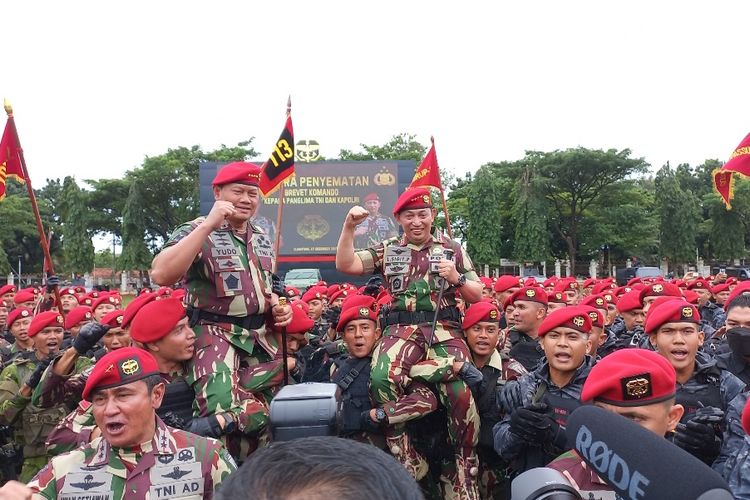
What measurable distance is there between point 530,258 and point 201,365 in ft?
110

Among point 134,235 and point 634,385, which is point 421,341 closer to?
point 634,385

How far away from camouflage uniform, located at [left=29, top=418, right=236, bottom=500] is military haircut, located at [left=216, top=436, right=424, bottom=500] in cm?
179

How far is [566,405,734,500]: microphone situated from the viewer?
0.81 metres

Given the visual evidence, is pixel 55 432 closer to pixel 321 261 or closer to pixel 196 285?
pixel 196 285

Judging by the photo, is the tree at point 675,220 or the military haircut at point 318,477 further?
the tree at point 675,220

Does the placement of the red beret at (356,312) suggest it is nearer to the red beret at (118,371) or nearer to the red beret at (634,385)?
the red beret at (118,371)

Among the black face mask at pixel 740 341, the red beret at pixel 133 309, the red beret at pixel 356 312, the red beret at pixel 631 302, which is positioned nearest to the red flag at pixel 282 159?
the red beret at pixel 356 312

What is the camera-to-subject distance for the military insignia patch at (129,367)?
107 inches

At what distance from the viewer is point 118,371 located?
2717 millimetres

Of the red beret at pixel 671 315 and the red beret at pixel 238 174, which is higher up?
the red beret at pixel 238 174

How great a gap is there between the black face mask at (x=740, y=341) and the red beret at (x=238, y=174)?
3.26m

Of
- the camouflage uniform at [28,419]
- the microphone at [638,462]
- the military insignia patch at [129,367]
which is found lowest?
the camouflage uniform at [28,419]

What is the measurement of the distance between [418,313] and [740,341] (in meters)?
2.15

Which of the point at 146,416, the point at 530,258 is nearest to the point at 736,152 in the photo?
the point at 146,416
